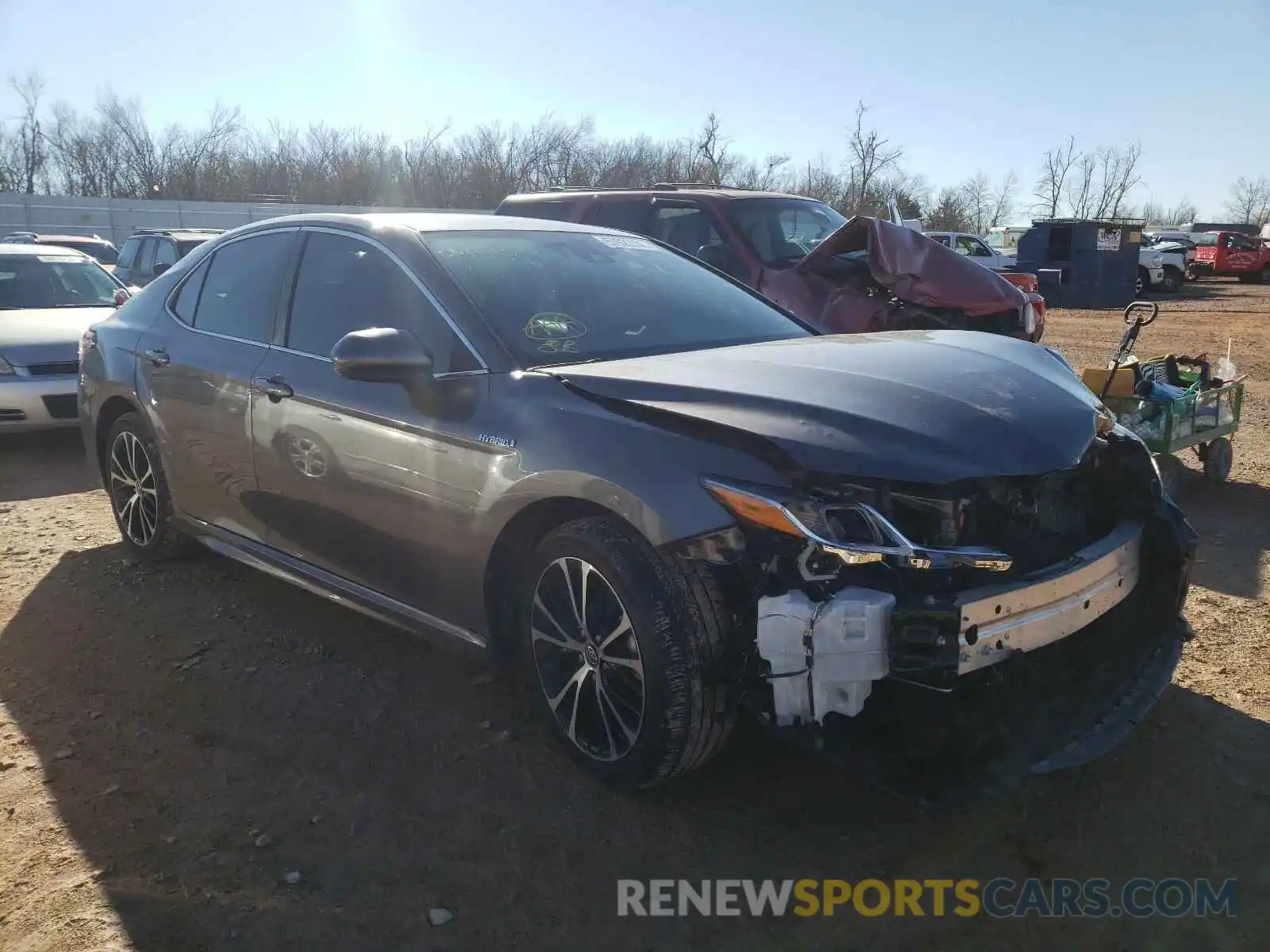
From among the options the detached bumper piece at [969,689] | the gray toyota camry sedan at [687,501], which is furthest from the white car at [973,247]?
the detached bumper piece at [969,689]

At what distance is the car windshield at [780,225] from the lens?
315 inches

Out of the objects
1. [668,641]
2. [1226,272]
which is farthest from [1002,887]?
[1226,272]

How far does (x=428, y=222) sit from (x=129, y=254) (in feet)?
43.0

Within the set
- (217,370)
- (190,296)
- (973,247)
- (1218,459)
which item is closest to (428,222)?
(217,370)

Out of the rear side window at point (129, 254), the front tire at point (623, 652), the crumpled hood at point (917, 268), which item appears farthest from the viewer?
the rear side window at point (129, 254)

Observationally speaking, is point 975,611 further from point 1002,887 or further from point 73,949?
point 73,949

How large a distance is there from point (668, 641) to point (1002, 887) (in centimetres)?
105

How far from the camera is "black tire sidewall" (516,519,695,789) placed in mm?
2613

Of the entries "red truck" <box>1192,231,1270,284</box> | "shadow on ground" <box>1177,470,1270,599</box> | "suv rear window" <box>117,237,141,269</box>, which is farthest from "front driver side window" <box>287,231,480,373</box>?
"red truck" <box>1192,231,1270,284</box>

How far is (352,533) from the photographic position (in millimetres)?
3537

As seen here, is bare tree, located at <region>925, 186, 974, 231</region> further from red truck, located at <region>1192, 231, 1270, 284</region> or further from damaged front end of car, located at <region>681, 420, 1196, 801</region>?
damaged front end of car, located at <region>681, 420, 1196, 801</region>

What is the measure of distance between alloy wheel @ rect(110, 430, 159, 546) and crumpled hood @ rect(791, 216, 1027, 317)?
4.65m

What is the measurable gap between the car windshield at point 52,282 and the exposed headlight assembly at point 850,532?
839 centimetres

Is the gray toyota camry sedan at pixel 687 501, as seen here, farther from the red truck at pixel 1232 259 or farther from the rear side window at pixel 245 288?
the red truck at pixel 1232 259
